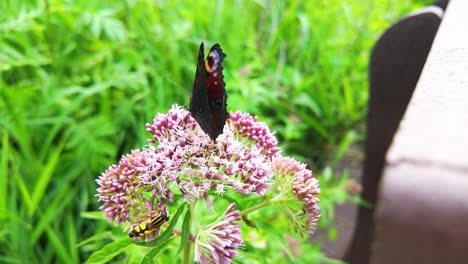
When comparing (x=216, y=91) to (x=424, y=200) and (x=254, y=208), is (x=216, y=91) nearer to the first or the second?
(x=254, y=208)

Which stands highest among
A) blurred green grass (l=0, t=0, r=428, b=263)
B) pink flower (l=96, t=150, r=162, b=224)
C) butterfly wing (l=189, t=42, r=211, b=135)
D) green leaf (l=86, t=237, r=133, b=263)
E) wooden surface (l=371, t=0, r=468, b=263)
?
blurred green grass (l=0, t=0, r=428, b=263)

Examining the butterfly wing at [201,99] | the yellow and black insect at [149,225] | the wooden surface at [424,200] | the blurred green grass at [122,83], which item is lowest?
the wooden surface at [424,200]

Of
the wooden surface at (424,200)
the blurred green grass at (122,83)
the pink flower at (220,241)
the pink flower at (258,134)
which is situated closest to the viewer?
the wooden surface at (424,200)

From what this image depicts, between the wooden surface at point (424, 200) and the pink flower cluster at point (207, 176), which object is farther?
the pink flower cluster at point (207, 176)

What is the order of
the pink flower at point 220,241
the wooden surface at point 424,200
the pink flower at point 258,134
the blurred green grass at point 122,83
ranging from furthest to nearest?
the blurred green grass at point 122,83 < the pink flower at point 258,134 < the pink flower at point 220,241 < the wooden surface at point 424,200

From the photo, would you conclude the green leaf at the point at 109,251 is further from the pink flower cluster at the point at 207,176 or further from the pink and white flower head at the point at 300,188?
the pink and white flower head at the point at 300,188

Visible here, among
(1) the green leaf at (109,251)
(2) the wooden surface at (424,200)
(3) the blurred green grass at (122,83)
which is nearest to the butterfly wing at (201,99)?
(1) the green leaf at (109,251)

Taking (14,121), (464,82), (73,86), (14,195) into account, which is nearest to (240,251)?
(464,82)

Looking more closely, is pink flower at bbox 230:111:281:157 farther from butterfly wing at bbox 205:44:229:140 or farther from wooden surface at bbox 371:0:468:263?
wooden surface at bbox 371:0:468:263

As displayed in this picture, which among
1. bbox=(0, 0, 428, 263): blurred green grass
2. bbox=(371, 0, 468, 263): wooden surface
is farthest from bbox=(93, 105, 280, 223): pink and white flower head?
bbox=(0, 0, 428, 263): blurred green grass
